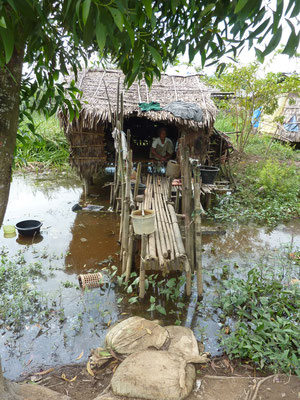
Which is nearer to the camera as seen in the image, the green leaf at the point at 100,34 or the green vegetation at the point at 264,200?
the green leaf at the point at 100,34

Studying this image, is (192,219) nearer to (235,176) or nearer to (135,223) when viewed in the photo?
(135,223)

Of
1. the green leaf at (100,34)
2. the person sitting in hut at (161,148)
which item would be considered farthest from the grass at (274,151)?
the green leaf at (100,34)

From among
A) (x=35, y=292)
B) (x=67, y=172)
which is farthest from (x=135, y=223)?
(x=67, y=172)

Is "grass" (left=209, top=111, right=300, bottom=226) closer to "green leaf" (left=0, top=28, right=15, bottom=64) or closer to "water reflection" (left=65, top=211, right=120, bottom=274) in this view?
"water reflection" (left=65, top=211, right=120, bottom=274)

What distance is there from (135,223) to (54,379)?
5.89ft

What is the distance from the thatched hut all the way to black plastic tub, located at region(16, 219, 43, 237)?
7.95 feet

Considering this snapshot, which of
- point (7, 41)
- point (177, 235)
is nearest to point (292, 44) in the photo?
point (7, 41)

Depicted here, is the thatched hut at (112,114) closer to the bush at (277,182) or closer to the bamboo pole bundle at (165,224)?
the bush at (277,182)

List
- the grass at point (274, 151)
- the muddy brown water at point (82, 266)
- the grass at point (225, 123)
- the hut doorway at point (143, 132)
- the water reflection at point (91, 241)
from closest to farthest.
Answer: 1. the muddy brown water at point (82, 266)
2. the water reflection at point (91, 241)
3. the hut doorway at point (143, 132)
4. the grass at point (274, 151)
5. the grass at point (225, 123)

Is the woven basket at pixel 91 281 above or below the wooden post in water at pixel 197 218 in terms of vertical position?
below

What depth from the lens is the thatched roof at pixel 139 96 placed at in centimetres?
710

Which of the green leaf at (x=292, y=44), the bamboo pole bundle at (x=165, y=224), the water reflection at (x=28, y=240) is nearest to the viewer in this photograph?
the green leaf at (x=292, y=44)

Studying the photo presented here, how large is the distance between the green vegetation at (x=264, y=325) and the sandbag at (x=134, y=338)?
677mm

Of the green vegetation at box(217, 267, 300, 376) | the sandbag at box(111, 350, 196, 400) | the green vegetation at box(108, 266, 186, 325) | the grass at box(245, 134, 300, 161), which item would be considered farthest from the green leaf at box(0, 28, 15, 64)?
the grass at box(245, 134, 300, 161)
